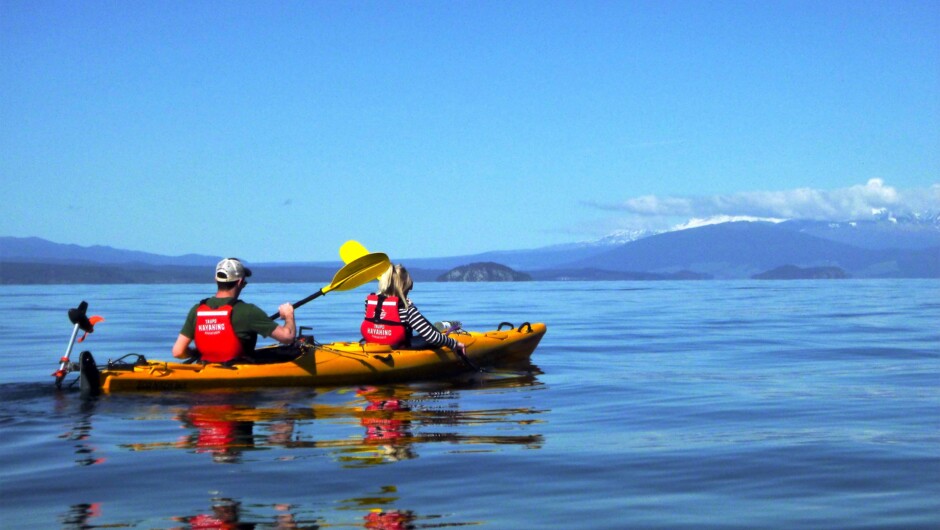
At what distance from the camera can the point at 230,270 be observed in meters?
11.6

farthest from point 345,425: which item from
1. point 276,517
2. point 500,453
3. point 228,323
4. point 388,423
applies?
point 276,517

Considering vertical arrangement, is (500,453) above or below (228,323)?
below

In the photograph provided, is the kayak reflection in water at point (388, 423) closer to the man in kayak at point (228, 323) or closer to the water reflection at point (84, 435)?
the man in kayak at point (228, 323)

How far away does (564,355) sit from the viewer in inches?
811

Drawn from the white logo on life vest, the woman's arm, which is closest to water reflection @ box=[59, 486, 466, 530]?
the white logo on life vest

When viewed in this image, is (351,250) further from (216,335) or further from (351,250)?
(216,335)

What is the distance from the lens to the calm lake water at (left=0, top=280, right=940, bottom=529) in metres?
6.36

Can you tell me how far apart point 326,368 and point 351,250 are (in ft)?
13.7

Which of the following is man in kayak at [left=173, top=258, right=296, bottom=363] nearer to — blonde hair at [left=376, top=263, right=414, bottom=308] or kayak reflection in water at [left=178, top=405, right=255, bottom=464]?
kayak reflection in water at [left=178, top=405, right=255, bottom=464]

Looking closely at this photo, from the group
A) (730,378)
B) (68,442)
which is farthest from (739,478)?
(730,378)

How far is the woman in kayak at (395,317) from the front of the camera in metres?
14.8

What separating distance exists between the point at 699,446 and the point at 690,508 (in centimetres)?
253

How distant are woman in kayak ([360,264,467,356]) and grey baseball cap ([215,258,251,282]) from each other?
11.0 feet

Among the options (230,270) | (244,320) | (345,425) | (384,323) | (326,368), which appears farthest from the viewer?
(384,323)
